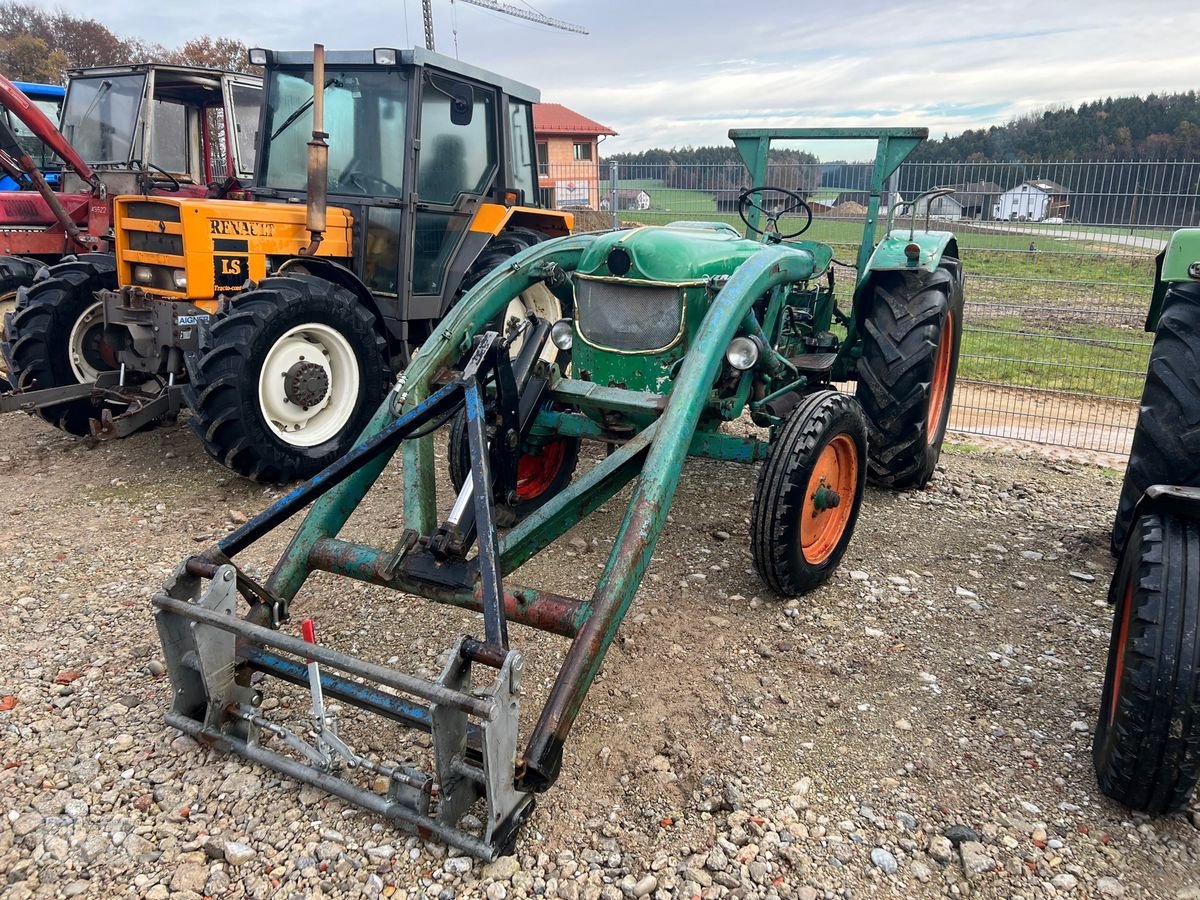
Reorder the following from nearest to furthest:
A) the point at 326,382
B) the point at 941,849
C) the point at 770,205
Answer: the point at 941,849 → the point at 326,382 → the point at 770,205

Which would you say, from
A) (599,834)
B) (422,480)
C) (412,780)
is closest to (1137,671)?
(599,834)

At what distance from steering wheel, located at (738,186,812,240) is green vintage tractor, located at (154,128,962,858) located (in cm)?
4

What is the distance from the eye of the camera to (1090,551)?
163 inches

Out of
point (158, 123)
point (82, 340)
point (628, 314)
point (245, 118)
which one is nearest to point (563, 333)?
point (628, 314)

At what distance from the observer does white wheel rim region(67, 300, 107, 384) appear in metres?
5.37

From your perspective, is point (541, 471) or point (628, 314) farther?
point (541, 471)

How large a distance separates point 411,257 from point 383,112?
89 centimetres

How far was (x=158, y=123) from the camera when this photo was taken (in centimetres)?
689

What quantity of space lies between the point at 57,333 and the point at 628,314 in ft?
12.5

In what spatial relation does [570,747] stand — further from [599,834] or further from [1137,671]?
[1137,671]

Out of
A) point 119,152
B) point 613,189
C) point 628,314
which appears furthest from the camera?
point 613,189

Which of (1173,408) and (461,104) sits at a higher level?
(461,104)

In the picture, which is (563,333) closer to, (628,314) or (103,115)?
(628,314)

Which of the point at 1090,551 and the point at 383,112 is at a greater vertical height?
the point at 383,112
